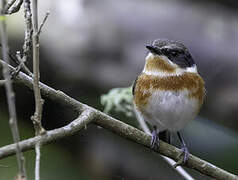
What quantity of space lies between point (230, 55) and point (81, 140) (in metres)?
1.86

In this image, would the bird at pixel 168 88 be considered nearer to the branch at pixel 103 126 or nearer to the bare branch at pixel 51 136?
the branch at pixel 103 126

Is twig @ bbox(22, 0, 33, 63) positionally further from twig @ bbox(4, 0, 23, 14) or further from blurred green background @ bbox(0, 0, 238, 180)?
blurred green background @ bbox(0, 0, 238, 180)

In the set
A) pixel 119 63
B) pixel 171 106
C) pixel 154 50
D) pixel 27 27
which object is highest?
pixel 27 27

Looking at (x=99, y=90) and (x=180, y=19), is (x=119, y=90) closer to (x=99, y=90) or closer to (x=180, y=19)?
(x=99, y=90)

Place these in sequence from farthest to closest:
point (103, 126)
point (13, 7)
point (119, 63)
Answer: point (119, 63) < point (103, 126) < point (13, 7)

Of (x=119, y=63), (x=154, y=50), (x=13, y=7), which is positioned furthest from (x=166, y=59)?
(x=119, y=63)

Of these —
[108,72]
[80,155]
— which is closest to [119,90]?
[108,72]

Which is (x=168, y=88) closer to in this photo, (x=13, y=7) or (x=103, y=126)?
(x=103, y=126)

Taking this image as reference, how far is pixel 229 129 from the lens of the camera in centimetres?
557

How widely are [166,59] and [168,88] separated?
0.24 m

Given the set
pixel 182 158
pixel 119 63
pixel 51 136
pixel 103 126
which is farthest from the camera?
pixel 119 63

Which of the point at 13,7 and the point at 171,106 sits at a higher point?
the point at 13,7

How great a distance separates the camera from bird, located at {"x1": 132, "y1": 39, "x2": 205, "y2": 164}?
3742 mm

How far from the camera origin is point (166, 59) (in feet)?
12.7
